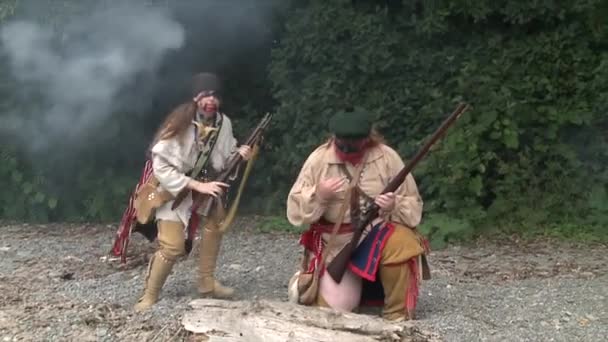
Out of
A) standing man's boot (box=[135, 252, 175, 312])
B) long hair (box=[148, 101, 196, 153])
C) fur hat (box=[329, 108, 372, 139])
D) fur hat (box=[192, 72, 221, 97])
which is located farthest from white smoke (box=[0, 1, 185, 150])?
fur hat (box=[329, 108, 372, 139])

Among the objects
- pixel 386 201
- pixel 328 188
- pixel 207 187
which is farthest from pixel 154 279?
pixel 386 201

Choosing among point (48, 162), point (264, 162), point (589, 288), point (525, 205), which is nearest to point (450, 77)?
point (525, 205)

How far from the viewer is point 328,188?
16.1 ft

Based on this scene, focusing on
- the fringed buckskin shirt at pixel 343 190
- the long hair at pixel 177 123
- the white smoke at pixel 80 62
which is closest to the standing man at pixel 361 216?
the fringed buckskin shirt at pixel 343 190

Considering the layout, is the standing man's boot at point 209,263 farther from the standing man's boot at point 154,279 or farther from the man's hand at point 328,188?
the man's hand at point 328,188

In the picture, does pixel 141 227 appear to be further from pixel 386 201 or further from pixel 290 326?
A: pixel 386 201

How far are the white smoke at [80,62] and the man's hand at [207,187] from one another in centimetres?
311

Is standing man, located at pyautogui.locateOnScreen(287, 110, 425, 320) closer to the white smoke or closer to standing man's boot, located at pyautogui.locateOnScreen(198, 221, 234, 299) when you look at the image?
standing man's boot, located at pyautogui.locateOnScreen(198, 221, 234, 299)

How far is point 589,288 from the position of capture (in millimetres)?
6012

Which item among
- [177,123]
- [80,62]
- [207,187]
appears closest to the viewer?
[207,187]

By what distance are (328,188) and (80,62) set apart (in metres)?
3.93

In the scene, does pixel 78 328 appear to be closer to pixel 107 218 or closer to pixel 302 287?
pixel 302 287

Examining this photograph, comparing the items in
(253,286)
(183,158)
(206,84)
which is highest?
(206,84)

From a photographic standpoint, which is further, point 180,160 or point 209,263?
point 209,263
